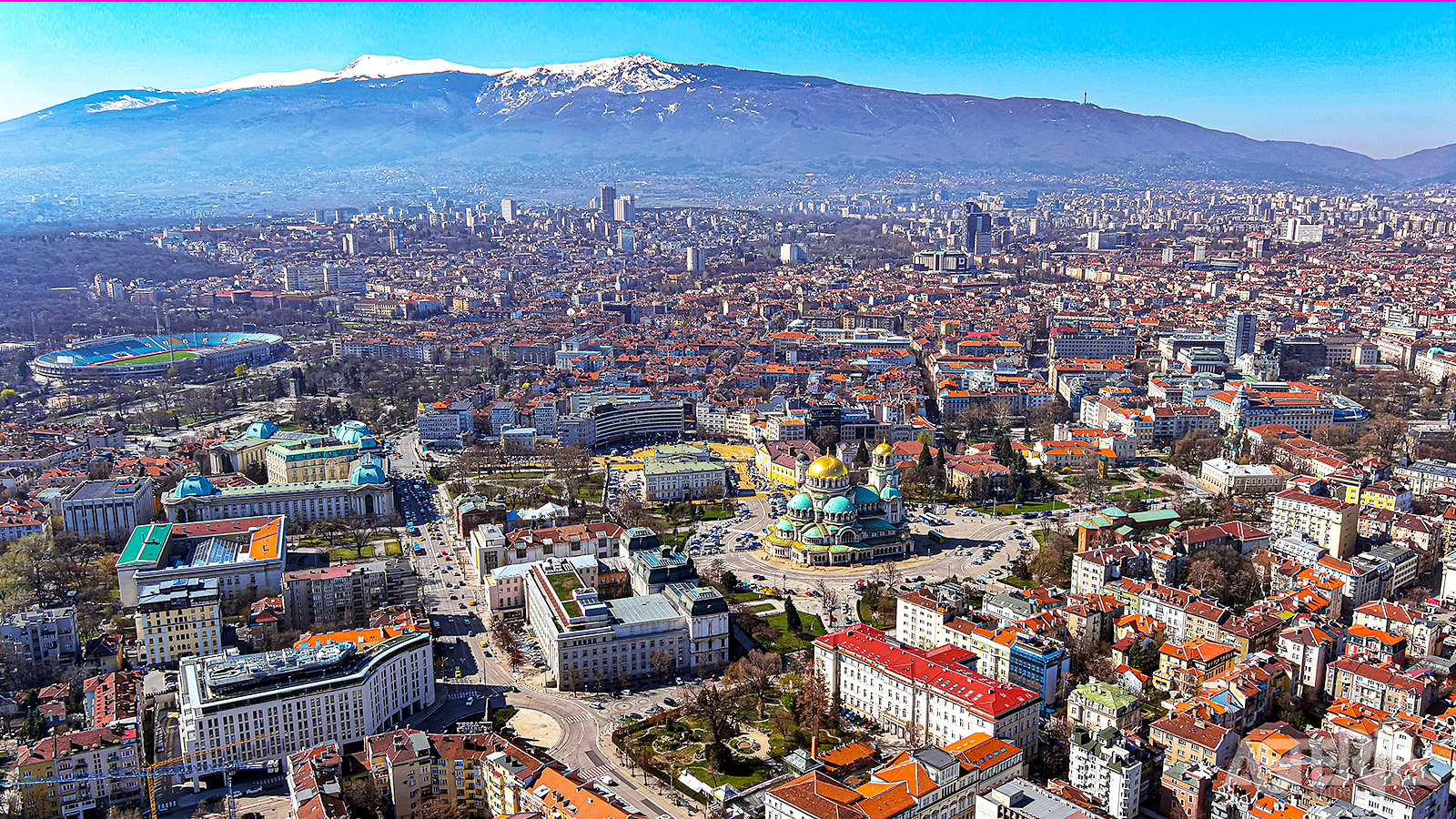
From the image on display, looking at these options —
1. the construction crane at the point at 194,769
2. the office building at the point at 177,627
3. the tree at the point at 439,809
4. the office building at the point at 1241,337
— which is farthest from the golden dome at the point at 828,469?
the office building at the point at 1241,337

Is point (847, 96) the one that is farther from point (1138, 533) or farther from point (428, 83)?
point (1138, 533)

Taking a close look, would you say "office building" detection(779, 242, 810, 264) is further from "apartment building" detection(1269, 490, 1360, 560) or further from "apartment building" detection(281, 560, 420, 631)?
"apartment building" detection(281, 560, 420, 631)

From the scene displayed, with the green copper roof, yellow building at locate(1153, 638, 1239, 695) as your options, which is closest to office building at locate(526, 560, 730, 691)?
yellow building at locate(1153, 638, 1239, 695)

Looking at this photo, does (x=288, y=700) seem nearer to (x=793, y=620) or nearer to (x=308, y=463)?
(x=793, y=620)

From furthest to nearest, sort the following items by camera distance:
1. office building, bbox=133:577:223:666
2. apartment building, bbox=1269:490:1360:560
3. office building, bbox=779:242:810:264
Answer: office building, bbox=779:242:810:264
apartment building, bbox=1269:490:1360:560
office building, bbox=133:577:223:666

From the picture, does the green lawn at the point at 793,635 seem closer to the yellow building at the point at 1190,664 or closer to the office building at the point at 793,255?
the yellow building at the point at 1190,664

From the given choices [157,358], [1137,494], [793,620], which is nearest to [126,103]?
[157,358]

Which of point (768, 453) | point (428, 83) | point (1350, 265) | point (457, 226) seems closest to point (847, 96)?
point (428, 83)
